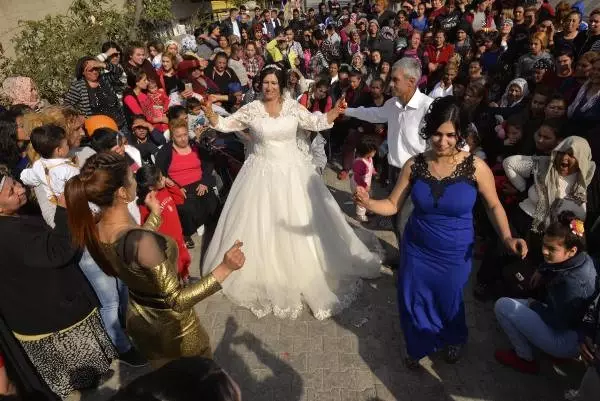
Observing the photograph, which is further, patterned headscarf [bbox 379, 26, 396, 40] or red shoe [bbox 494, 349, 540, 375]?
patterned headscarf [bbox 379, 26, 396, 40]

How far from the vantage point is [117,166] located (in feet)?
7.09

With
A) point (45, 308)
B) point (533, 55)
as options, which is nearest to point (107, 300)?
point (45, 308)

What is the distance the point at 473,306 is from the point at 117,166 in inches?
139

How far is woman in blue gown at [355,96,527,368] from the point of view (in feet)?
9.04

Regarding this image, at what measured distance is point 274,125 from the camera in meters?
3.95

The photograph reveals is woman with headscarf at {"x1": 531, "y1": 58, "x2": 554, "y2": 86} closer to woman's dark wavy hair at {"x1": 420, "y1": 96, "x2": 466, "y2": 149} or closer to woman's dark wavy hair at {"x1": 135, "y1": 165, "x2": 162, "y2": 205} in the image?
woman's dark wavy hair at {"x1": 420, "y1": 96, "x2": 466, "y2": 149}

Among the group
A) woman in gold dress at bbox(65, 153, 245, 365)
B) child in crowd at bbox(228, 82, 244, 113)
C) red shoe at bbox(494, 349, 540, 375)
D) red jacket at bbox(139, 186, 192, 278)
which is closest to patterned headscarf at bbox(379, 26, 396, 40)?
child in crowd at bbox(228, 82, 244, 113)

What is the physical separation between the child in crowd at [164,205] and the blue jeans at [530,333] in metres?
2.98

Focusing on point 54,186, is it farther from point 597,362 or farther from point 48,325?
point 597,362

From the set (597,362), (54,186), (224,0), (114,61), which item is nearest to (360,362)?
(597,362)

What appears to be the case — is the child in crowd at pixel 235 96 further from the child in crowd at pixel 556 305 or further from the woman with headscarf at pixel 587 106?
the child in crowd at pixel 556 305

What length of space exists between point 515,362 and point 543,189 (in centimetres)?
158

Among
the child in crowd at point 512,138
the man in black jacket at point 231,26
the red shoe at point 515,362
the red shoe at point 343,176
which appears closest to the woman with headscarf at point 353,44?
the man in black jacket at point 231,26

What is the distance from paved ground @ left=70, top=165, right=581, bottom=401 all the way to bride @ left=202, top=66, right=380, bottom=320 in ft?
0.78
